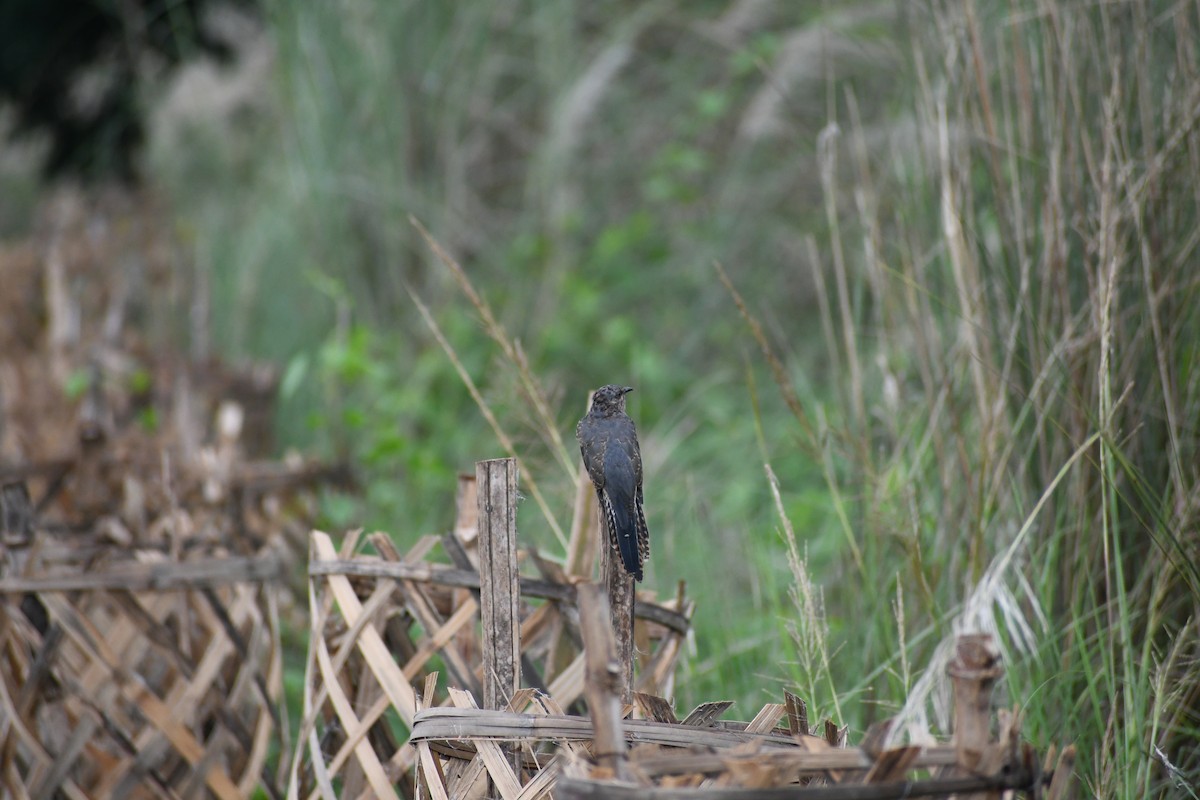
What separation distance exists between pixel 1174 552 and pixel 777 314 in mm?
3667

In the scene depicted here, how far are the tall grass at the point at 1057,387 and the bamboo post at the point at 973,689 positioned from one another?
750mm

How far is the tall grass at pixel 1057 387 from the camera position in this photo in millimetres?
1808

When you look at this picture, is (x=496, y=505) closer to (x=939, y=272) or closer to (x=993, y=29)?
(x=939, y=272)

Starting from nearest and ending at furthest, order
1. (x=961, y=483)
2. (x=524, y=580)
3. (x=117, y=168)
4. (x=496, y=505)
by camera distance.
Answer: (x=496, y=505) < (x=524, y=580) < (x=961, y=483) < (x=117, y=168)

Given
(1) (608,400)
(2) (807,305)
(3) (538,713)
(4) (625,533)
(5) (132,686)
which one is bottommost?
(2) (807,305)

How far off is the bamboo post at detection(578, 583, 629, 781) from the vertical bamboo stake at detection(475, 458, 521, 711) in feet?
1.14

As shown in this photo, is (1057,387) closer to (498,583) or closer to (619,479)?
(619,479)

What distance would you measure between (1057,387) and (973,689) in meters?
1.14

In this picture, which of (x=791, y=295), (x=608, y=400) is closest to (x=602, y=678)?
(x=608, y=400)

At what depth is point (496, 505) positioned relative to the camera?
4.17ft

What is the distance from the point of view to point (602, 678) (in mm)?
930

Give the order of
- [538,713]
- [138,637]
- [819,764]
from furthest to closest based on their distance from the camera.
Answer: [138,637], [538,713], [819,764]

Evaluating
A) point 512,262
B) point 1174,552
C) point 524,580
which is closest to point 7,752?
point 524,580

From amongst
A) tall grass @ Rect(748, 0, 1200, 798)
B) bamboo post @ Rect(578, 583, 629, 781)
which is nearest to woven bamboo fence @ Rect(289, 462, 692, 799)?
tall grass @ Rect(748, 0, 1200, 798)
